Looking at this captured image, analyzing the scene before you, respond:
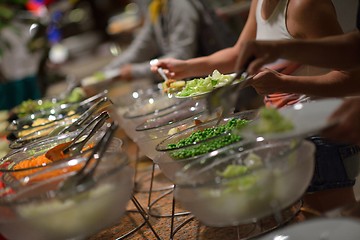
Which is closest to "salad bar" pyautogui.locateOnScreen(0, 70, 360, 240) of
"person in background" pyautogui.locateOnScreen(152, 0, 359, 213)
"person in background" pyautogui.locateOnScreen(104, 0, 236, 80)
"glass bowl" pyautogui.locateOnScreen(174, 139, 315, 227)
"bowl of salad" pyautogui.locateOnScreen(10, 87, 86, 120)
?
"glass bowl" pyautogui.locateOnScreen(174, 139, 315, 227)

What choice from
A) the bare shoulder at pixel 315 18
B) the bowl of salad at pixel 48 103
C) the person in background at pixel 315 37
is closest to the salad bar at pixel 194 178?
the person in background at pixel 315 37

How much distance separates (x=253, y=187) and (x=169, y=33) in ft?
7.74

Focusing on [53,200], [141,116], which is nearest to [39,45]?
[141,116]

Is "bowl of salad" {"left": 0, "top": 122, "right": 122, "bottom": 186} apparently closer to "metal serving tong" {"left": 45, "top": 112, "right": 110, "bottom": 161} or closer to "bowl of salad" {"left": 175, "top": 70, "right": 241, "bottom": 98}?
"metal serving tong" {"left": 45, "top": 112, "right": 110, "bottom": 161}

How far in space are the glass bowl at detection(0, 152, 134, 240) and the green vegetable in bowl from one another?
32cm

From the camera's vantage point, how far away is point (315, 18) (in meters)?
1.61

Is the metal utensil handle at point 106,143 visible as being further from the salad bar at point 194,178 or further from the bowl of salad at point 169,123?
the bowl of salad at point 169,123

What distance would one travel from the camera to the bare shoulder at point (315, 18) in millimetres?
1592

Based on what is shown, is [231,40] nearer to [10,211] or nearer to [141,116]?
[141,116]

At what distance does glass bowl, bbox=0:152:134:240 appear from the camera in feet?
3.90

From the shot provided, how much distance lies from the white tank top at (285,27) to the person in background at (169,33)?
1250 millimetres

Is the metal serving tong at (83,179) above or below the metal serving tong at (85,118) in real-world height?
above

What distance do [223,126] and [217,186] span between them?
19.2 inches

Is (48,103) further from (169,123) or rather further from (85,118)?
(169,123)
